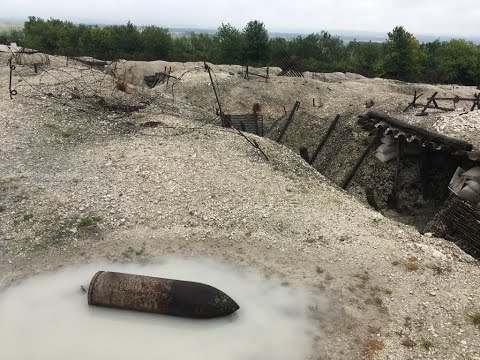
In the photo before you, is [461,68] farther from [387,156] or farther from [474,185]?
Answer: [474,185]

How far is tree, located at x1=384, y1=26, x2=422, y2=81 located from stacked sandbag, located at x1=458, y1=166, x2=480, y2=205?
44.8 meters

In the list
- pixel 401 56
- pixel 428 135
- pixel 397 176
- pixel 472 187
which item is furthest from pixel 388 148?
pixel 401 56

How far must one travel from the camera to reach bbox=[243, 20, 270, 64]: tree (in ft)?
197

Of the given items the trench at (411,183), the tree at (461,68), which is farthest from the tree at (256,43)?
the trench at (411,183)

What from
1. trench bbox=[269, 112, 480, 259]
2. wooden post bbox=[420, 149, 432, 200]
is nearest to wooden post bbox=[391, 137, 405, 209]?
trench bbox=[269, 112, 480, 259]

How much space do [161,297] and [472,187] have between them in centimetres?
1252

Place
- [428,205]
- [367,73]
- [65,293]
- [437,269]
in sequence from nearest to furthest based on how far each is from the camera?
[65,293] → [437,269] → [428,205] → [367,73]

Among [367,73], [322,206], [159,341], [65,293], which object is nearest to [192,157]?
[322,206]

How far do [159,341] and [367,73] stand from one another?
5687 centimetres

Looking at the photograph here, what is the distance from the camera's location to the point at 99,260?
11.6 meters

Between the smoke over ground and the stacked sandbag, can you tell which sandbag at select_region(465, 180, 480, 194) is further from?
the smoke over ground

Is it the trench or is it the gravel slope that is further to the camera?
the trench

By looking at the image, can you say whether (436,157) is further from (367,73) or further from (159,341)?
(367,73)

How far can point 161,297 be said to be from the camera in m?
9.41
